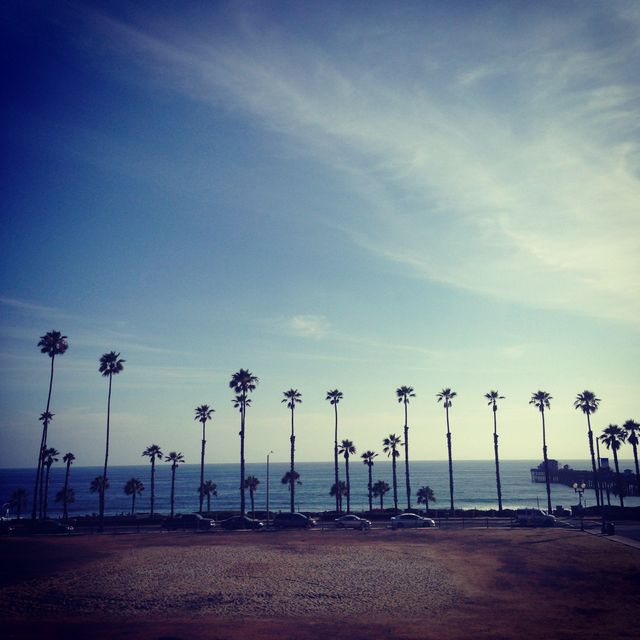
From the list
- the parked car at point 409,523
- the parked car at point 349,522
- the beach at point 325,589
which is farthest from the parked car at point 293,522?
the beach at point 325,589

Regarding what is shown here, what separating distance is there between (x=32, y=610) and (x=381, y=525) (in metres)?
40.1

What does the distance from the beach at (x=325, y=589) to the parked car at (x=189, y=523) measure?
11523 mm

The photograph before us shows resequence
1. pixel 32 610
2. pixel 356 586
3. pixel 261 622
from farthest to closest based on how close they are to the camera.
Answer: pixel 356 586
pixel 32 610
pixel 261 622

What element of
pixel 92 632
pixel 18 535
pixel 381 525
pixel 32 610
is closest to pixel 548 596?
pixel 92 632

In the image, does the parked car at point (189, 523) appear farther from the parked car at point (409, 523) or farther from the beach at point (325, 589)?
the parked car at point (409, 523)

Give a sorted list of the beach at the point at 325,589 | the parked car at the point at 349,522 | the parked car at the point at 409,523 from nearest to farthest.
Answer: the beach at the point at 325,589
the parked car at the point at 409,523
the parked car at the point at 349,522

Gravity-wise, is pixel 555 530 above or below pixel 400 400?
below

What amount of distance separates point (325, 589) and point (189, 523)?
106 feet

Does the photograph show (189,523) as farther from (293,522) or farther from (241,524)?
(293,522)

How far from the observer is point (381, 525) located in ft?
186

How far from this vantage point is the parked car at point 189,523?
54.6 m

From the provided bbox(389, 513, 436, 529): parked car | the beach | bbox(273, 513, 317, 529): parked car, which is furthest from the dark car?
bbox(389, 513, 436, 529): parked car

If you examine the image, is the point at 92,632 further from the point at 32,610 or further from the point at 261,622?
the point at 261,622

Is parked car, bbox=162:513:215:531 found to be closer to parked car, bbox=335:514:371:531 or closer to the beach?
the beach
